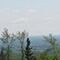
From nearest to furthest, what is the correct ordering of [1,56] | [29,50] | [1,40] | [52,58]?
1. [52,58]
2. [1,40]
3. [29,50]
4. [1,56]

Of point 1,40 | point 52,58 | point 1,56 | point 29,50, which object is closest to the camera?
point 52,58

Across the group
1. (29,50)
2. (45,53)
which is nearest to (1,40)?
(29,50)

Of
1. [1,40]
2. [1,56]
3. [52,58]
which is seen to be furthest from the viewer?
[1,56]

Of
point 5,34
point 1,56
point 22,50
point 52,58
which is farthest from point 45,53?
point 1,56

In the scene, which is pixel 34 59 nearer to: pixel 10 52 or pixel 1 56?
pixel 10 52

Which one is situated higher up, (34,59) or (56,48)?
(56,48)

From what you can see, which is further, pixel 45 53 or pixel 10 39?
pixel 10 39

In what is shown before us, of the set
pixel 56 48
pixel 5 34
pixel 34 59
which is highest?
pixel 5 34

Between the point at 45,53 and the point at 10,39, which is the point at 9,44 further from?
the point at 45,53

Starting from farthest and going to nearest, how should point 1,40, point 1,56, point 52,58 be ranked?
point 1,56, point 1,40, point 52,58

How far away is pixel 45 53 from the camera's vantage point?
45906mm

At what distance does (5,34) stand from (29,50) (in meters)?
9.90

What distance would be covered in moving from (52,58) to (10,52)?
14548mm

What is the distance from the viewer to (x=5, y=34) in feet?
174
